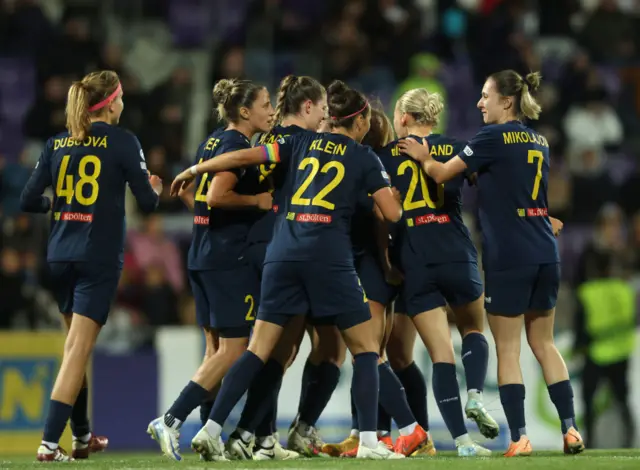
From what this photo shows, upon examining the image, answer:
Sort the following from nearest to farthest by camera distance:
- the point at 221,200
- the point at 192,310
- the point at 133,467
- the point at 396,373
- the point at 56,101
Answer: the point at 133,467
the point at 221,200
the point at 396,373
the point at 192,310
the point at 56,101

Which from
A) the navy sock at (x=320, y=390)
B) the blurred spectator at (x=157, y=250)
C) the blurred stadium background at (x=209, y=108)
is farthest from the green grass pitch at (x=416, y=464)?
the blurred spectator at (x=157, y=250)

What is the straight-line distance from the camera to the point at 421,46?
1681cm

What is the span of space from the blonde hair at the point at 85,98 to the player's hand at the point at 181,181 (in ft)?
2.26

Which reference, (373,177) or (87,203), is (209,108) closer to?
(87,203)

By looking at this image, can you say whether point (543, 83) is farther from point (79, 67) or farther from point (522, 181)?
point (522, 181)

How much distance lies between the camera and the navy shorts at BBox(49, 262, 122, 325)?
800cm

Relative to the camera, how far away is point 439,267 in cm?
823

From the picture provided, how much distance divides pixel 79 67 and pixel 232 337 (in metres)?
8.30

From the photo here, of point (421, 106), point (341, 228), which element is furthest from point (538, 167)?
point (341, 228)

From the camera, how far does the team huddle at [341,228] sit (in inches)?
308

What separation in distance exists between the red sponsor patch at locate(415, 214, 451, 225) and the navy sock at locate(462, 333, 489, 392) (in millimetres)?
807

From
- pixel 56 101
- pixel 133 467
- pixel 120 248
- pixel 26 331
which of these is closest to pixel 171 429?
pixel 133 467

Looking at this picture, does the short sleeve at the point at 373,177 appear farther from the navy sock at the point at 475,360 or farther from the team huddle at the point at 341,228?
the navy sock at the point at 475,360

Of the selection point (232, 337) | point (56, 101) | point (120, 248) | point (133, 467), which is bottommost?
point (133, 467)
